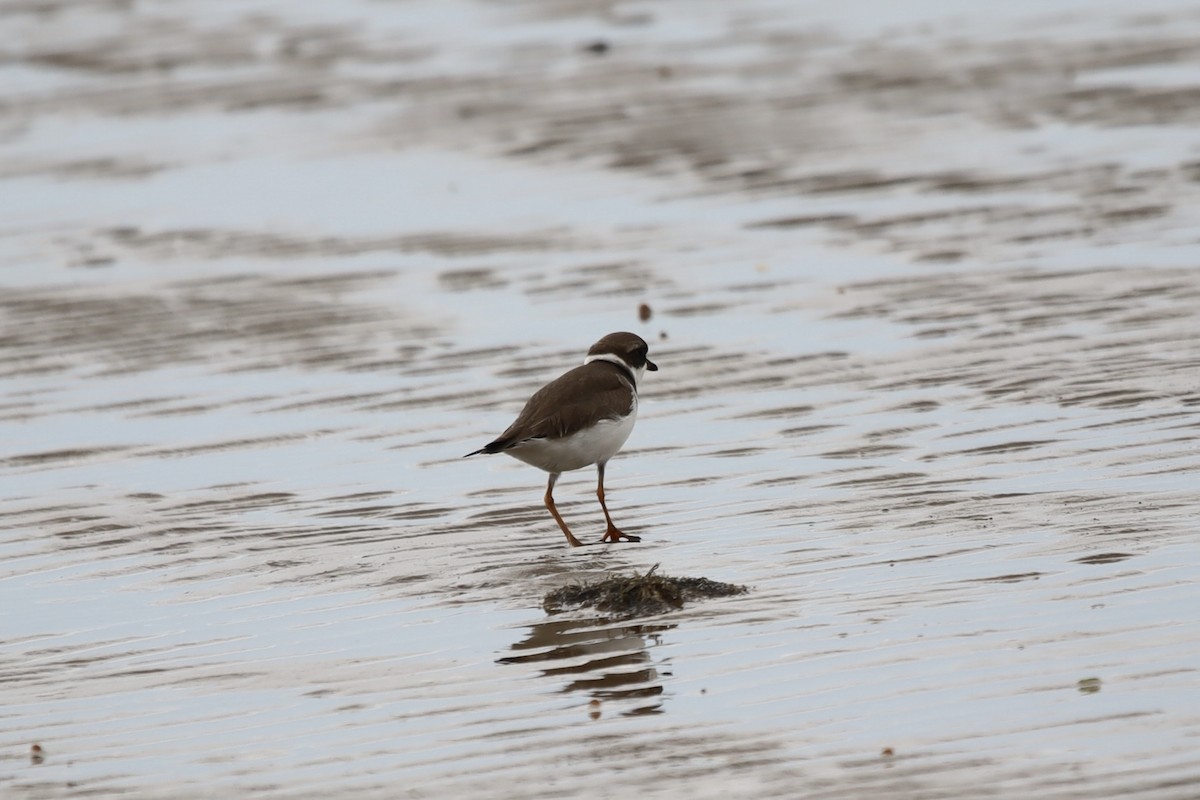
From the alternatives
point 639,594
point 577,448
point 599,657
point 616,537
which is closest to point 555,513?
point 577,448

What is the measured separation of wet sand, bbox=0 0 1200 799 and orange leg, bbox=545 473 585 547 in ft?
0.27

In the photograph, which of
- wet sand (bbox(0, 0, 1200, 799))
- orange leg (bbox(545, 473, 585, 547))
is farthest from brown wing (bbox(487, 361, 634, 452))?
wet sand (bbox(0, 0, 1200, 799))

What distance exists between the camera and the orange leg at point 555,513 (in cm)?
795

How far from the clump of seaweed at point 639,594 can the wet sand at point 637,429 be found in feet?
0.30

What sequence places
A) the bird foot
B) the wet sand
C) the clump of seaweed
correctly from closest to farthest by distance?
the wet sand < the clump of seaweed < the bird foot

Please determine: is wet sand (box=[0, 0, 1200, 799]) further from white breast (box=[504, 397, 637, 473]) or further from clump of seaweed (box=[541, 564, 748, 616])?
white breast (box=[504, 397, 637, 473])

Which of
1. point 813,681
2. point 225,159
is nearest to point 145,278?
point 225,159

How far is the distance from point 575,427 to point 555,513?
40cm

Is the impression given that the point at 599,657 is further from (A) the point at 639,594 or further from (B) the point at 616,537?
(B) the point at 616,537

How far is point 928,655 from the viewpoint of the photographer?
6016 mm

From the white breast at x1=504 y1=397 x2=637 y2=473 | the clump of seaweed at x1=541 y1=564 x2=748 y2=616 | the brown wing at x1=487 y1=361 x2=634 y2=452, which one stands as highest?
the brown wing at x1=487 y1=361 x2=634 y2=452

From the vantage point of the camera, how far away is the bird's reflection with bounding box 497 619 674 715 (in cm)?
598

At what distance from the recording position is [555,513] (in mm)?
8266

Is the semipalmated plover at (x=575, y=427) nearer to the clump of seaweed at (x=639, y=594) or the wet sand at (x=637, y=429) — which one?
the wet sand at (x=637, y=429)
